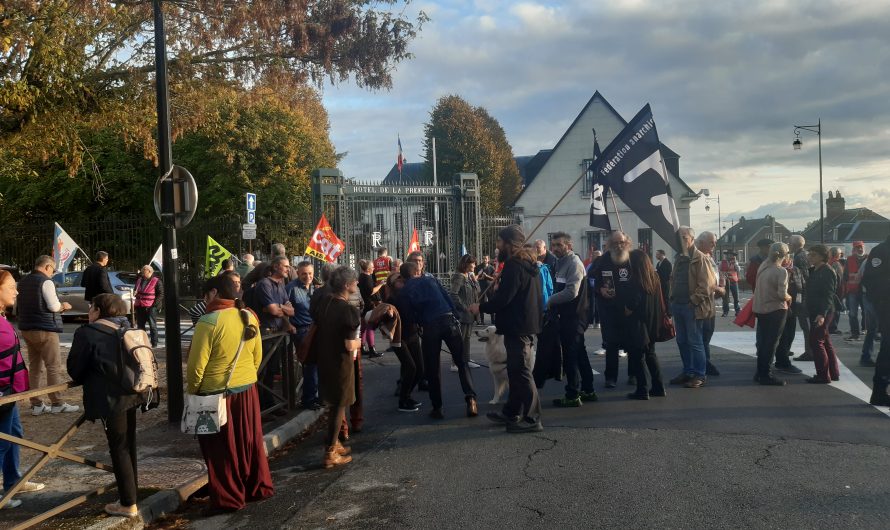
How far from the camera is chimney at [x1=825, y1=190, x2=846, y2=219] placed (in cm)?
7100

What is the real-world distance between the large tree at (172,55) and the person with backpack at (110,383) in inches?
242

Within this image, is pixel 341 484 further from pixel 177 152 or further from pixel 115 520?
pixel 177 152

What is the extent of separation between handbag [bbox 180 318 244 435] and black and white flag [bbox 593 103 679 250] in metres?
7.49

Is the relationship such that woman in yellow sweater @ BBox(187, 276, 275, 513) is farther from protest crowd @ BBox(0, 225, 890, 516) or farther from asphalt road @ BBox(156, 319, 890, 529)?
asphalt road @ BBox(156, 319, 890, 529)

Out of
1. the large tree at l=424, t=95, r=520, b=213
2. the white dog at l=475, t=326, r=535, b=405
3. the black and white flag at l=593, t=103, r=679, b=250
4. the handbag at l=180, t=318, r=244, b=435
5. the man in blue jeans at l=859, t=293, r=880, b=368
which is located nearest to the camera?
the handbag at l=180, t=318, r=244, b=435

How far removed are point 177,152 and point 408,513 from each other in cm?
2761

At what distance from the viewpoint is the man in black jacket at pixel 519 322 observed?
6.97m

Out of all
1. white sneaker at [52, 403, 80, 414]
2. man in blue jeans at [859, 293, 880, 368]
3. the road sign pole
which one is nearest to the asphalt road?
the road sign pole

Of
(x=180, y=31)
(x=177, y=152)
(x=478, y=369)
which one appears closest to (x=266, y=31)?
(x=180, y=31)

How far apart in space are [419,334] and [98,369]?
13.7ft

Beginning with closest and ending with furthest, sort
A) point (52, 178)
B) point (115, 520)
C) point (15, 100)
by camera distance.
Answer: point (115, 520), point (15, 100), point (52, 178)

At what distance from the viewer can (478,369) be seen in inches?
435

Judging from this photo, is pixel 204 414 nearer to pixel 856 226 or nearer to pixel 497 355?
pixel 497 355

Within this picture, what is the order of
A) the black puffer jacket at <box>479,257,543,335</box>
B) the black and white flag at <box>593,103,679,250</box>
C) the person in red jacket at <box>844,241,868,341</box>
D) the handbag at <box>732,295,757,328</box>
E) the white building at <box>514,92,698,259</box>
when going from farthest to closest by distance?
the white building at <box>514,92,698,259</box> < the person in red jacket at <box>844,241,868,341</box> < the black and white flag at <box>593,103,679,250</box> < the handbag at <box>732,295,757,328</box> < the black puffer jacket at <box>479,257,543,335</box>
